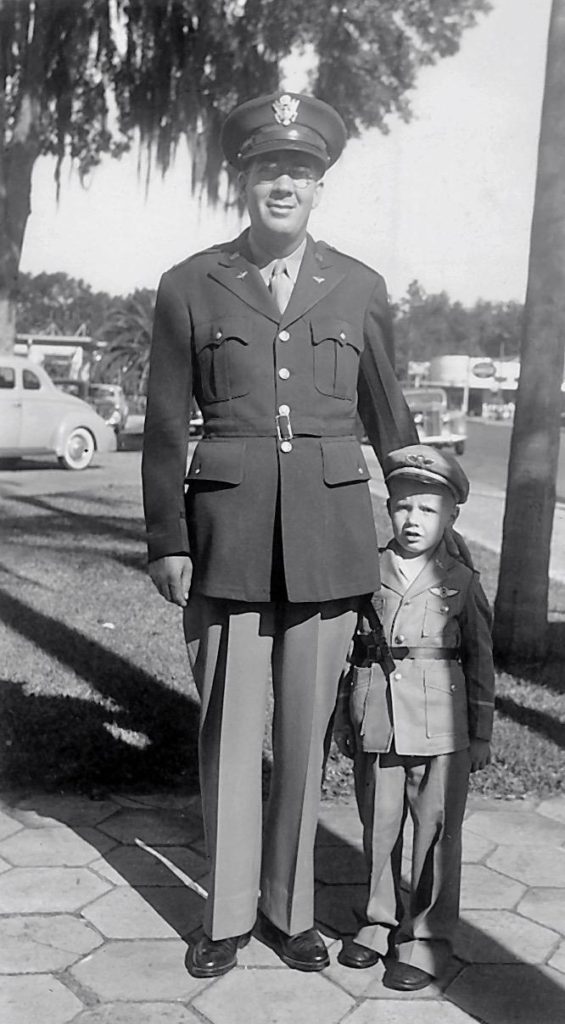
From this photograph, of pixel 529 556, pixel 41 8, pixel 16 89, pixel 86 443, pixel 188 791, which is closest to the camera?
pixel 188 791

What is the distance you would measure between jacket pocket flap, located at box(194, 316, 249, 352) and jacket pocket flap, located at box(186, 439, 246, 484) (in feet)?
0.73

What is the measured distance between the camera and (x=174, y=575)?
2.38 meters

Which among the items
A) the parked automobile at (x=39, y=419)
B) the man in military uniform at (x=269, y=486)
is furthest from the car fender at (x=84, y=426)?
the man in military uniform at (x=269, y=486)

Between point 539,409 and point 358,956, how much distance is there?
2.75 metres

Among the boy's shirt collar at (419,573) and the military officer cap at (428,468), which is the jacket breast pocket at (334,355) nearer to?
the military officer cap at (428,468)

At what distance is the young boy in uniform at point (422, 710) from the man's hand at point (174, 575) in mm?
442

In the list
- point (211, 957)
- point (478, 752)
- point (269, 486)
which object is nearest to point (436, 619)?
point (478, 752)

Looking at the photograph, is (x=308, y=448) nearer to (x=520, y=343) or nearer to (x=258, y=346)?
(x=258, y=346)

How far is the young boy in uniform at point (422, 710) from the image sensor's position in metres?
2.37

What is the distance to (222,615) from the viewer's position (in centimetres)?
243

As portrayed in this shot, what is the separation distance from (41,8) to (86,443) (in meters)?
7.45

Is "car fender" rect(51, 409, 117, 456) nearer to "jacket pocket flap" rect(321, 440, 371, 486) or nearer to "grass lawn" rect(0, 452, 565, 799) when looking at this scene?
"grass lawn" rect(0, 452, 565, 799)

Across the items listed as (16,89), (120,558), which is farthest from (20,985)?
(16,89)

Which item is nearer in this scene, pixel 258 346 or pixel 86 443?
pixel 258 346
